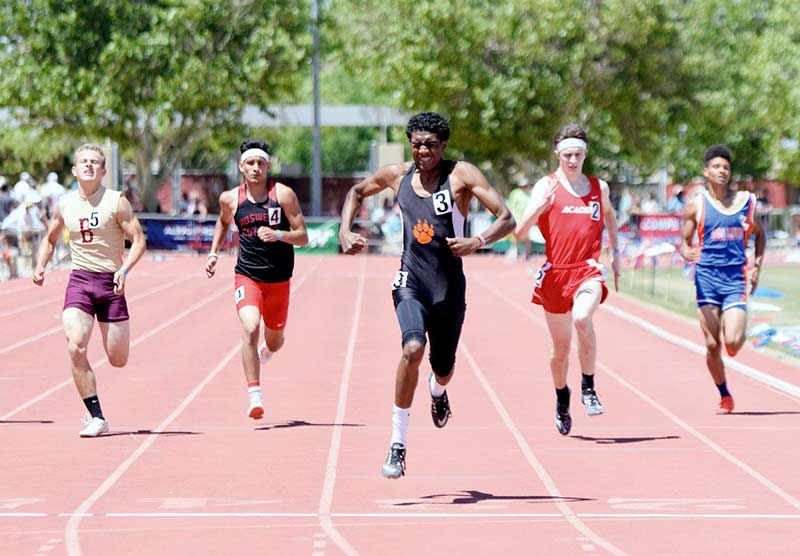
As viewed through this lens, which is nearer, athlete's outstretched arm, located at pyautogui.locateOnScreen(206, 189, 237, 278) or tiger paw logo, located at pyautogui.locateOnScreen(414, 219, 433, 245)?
tiger paw logo, located at pyautogui.locateOnScreen(414, 219, 433, 245)

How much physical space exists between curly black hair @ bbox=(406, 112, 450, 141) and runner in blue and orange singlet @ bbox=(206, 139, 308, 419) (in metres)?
2.69

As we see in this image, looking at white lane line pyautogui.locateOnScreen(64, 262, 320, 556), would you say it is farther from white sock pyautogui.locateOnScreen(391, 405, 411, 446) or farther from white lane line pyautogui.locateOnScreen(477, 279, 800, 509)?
white lane line pyautogui.locateOnScreen(477, 279, 800, 509)

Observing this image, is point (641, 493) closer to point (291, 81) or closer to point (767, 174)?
point (291, 81)

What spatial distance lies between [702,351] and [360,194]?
28.3ft

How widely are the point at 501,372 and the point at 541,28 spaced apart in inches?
1235

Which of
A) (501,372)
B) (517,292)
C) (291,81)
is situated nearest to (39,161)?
(291,81)

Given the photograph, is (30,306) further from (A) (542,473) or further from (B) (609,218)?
(A) (542,473)

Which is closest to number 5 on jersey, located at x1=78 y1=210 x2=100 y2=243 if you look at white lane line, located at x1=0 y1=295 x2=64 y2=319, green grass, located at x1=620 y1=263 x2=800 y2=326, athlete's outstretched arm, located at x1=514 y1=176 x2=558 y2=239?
athlete's outstretched arm, located at x1=514 y1=176 x2=558 y2=239

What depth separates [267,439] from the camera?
11336 millimetres

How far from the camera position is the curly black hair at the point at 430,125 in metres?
9.27

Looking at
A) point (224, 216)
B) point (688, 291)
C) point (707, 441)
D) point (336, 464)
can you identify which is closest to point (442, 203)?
point (336, 464)

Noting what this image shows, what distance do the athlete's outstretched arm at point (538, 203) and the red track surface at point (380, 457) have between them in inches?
58.5

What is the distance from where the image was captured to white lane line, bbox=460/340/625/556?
7812 millimetres

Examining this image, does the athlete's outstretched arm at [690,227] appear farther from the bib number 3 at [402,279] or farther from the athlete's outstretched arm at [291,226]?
the bib number 3 at [402,279]
